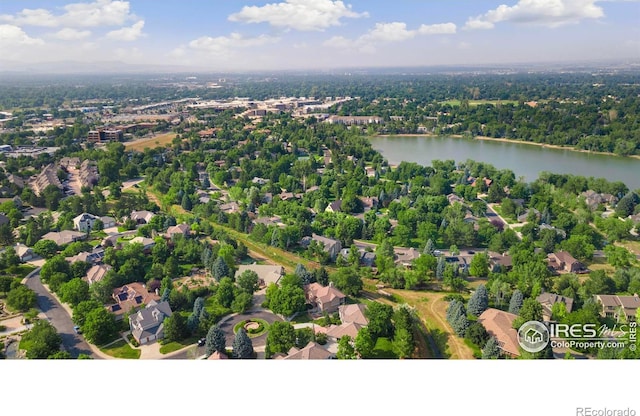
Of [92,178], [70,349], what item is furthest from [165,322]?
[92,178]

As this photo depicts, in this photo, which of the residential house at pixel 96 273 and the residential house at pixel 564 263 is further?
the residential house at pixel 564 263

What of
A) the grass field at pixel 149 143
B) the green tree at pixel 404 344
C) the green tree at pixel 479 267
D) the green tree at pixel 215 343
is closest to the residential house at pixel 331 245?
the green tree at pixel 479 267

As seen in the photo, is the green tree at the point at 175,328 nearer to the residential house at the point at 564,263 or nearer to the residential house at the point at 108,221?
the residential house at the point at 108,221

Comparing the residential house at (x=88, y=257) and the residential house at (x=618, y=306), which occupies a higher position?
the residential house at (x=88, y=257)

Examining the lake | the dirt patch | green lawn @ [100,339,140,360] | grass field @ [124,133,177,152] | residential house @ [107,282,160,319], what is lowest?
green lawn @ [100,339,140,360]

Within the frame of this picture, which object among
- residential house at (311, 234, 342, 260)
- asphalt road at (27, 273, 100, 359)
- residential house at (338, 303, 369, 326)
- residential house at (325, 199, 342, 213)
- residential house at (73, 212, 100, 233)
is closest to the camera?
asphalt road at (27, 273, 100, 359)

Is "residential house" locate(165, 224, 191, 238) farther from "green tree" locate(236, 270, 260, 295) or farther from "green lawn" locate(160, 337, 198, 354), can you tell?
"green lawn" locate(160, 337, 198, 354)

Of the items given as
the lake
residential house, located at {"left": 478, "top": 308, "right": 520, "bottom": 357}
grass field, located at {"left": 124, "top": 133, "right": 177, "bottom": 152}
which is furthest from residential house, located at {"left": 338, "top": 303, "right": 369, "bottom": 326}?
grass field, located at {"left": 124, "top": 133, "right": 177, "bottom": 152}

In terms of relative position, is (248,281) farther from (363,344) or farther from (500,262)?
(500,262)

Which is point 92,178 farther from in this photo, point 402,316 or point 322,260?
point 402,316
